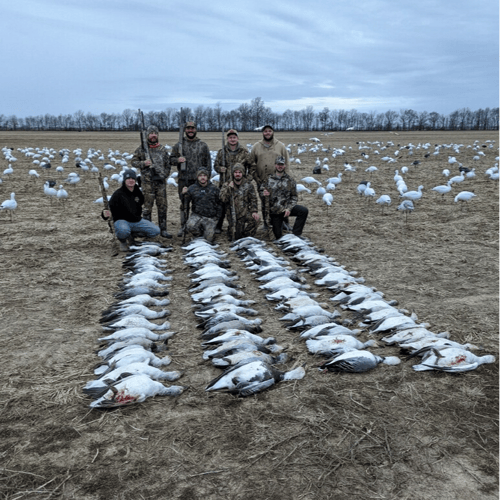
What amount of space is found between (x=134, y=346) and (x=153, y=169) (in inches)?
205

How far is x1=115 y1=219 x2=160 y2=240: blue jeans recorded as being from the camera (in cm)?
844

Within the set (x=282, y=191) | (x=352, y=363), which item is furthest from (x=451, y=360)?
(x=282, y=191)

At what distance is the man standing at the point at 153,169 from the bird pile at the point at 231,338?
8.18ft

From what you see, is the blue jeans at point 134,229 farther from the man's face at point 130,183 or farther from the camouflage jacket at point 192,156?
the camouflage jacket at point 192,156

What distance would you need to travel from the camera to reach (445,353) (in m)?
4.44

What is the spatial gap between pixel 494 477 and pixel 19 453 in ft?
10.7

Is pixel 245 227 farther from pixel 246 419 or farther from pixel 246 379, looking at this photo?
pixel 246 419

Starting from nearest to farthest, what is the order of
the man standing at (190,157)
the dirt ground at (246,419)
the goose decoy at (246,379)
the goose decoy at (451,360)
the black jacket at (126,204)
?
the dirt ground at (246,419) < the goose decoy at (246,379) < the goose decoy at (451,360) < the black jacket at (126,204) < the man standing at (190,157)

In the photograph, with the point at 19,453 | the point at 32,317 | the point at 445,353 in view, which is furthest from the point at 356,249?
the point at 19,453

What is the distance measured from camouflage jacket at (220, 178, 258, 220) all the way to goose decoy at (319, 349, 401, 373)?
5047 millimetres

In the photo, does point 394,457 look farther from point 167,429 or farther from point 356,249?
point 356,249

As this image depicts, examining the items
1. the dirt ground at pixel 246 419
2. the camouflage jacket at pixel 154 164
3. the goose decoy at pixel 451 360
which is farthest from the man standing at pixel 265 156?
the goose decoy at pixel 451 360

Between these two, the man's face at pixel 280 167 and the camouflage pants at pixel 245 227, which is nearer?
the man's face at pixel 280 167

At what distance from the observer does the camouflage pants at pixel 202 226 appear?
909 cm
